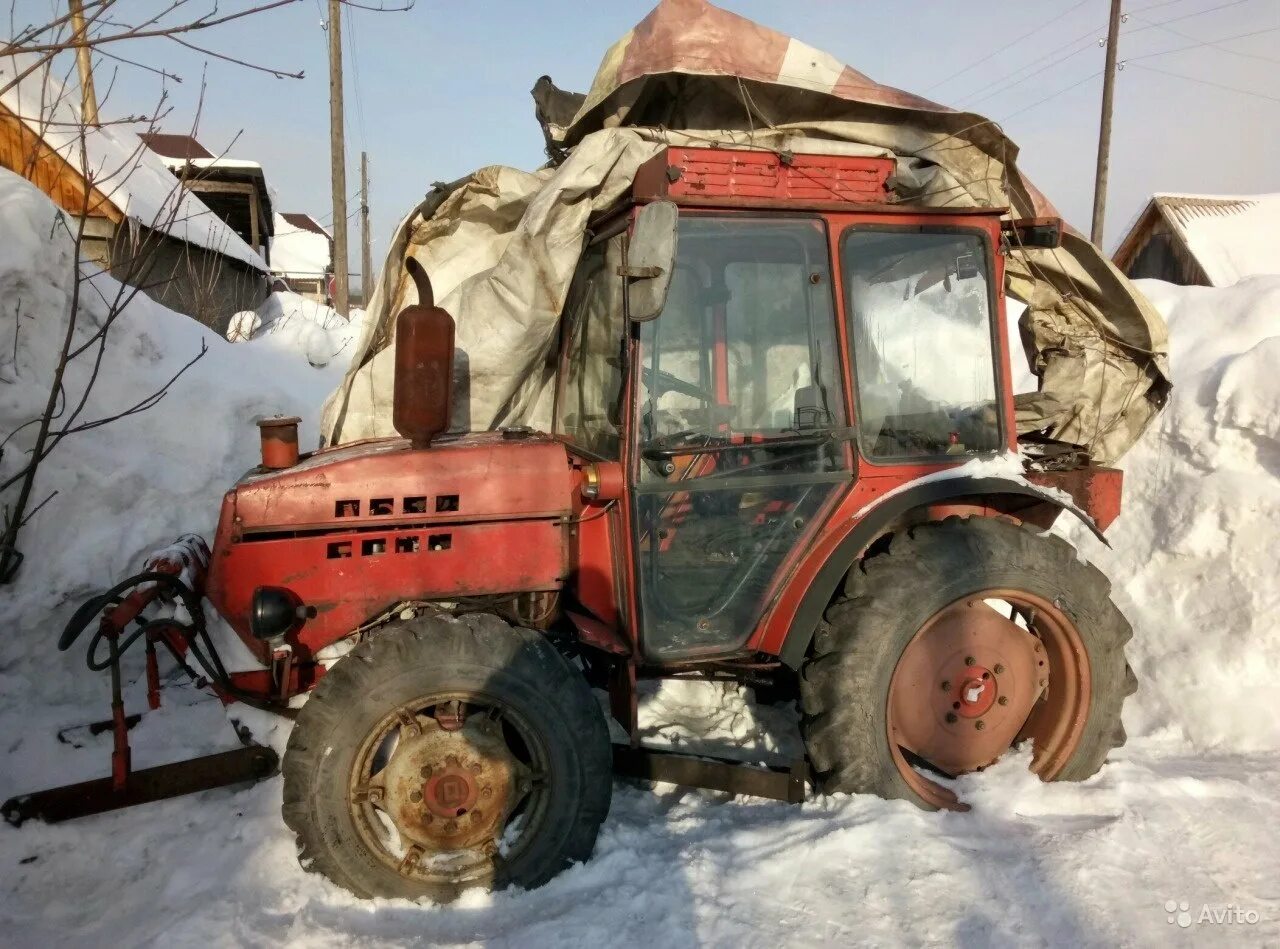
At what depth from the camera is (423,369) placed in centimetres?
250

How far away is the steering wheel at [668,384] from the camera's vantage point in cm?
270

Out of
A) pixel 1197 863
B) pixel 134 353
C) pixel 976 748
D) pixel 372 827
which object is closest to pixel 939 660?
pixel 976 748

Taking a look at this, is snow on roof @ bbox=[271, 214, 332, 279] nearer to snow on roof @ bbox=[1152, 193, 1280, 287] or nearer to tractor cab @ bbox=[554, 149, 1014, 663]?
snow on roof @ bbox=[1152, 193, 1280, 287]

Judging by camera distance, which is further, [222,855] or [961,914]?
[222,855]

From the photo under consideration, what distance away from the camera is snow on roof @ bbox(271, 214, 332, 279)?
28203 mm

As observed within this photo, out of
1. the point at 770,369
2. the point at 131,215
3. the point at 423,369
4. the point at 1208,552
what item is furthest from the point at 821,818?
the point at 131,215

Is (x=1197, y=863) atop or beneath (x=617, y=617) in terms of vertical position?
beneath

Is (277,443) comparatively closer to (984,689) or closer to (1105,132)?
(984,689)

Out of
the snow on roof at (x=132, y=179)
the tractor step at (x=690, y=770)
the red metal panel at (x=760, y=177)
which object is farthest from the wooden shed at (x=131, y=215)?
the tractor step at (x=690, y=770)

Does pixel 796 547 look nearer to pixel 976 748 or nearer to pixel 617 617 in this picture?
pixel 617 617

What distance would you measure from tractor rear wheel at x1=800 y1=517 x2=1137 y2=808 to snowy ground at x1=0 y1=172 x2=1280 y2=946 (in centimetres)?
13

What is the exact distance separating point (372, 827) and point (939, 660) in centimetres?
199

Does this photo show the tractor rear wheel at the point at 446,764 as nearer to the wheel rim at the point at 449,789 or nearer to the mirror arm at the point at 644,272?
the wheel rim at the point at 449,789

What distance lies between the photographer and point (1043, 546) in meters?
2.88
